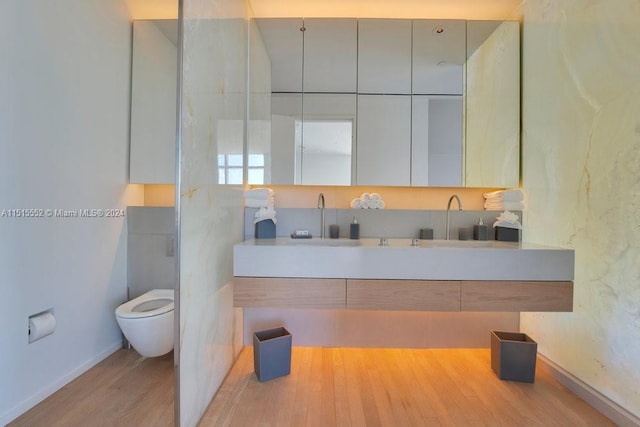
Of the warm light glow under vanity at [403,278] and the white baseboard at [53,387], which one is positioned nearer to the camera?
the white baseboard at [53,387]

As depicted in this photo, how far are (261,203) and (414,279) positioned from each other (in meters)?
1.20

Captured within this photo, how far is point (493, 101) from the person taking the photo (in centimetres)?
219

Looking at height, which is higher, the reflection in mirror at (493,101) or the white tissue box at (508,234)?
the reflection in mirror at (493,101)

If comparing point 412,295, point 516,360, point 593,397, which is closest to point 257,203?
point 412,295

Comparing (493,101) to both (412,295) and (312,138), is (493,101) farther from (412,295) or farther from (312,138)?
(412,295)

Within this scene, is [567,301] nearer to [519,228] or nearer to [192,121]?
[519,228]

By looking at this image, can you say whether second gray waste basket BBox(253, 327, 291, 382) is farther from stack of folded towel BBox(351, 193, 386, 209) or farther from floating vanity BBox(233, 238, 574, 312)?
stack of folded towel BBox(351, 193, 386, 209)

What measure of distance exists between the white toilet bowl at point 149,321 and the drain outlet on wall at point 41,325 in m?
0.30

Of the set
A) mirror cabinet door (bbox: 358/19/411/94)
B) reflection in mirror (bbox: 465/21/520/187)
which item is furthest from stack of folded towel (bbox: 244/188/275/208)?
reflection in mirror (bbox: 465/21/520/187)

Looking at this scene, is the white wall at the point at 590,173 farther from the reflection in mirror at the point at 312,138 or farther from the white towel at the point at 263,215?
the white towel at the point at 263,215

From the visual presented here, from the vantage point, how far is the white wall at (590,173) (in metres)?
1.47

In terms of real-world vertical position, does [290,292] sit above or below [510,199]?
below

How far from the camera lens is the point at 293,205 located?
7.66 ft

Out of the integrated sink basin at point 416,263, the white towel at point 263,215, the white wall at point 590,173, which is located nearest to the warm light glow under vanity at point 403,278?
the integrated sink basin at point 416,263
